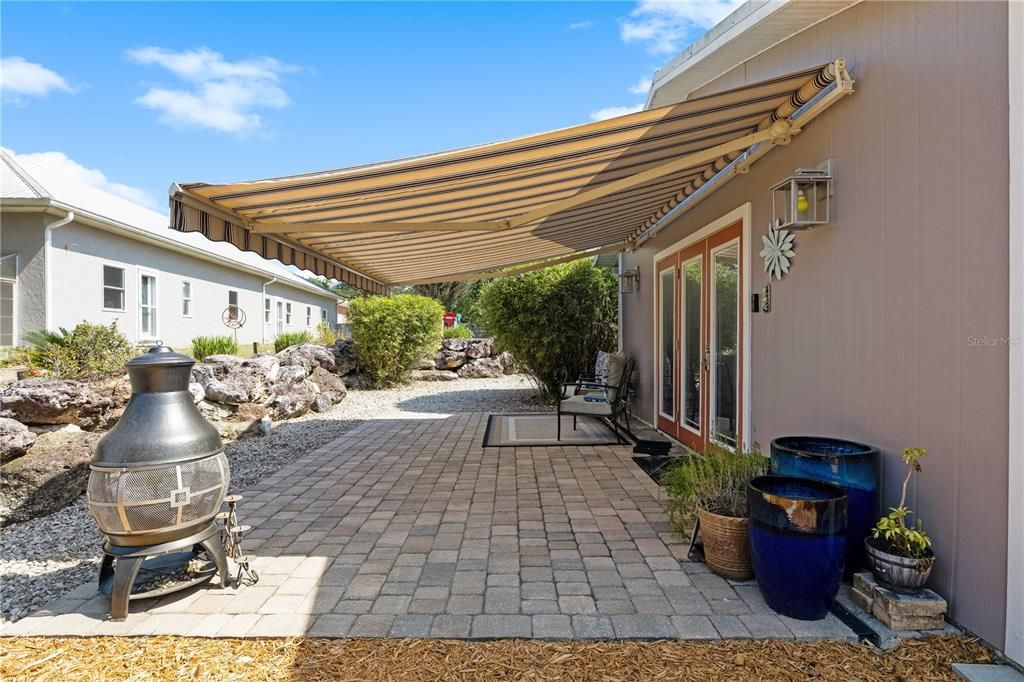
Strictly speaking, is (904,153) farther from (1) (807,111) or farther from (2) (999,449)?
(2) (999,449)

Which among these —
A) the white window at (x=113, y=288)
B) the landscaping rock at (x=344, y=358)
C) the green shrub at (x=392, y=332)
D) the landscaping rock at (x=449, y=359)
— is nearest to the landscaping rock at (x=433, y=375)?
the landscaping rock at (x=449, y=359)

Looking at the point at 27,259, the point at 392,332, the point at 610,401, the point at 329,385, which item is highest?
the point at 27,259

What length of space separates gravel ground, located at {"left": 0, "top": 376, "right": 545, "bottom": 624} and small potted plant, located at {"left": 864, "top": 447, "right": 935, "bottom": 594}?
187 inches

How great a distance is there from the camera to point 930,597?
8.89 ft

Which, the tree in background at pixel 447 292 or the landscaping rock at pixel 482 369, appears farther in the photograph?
the tree in background at pixel 447 292

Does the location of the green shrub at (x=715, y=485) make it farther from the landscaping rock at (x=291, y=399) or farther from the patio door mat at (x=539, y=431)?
the landscaping rock at (x=291, y=399)

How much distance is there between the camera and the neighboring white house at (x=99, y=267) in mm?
10711

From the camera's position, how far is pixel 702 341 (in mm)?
6594

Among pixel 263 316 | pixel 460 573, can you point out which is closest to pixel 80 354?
pixel 460 573

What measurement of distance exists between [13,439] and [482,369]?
503 inches

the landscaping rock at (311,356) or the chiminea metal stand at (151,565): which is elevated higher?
the landscaping rock at (311,356)

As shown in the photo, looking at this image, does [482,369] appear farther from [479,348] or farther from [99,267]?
[99,267]

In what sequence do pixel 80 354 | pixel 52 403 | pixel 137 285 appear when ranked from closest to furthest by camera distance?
pixel 52 403, pixel 80 354, pixel 137 285

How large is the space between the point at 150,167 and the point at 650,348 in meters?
13.8
